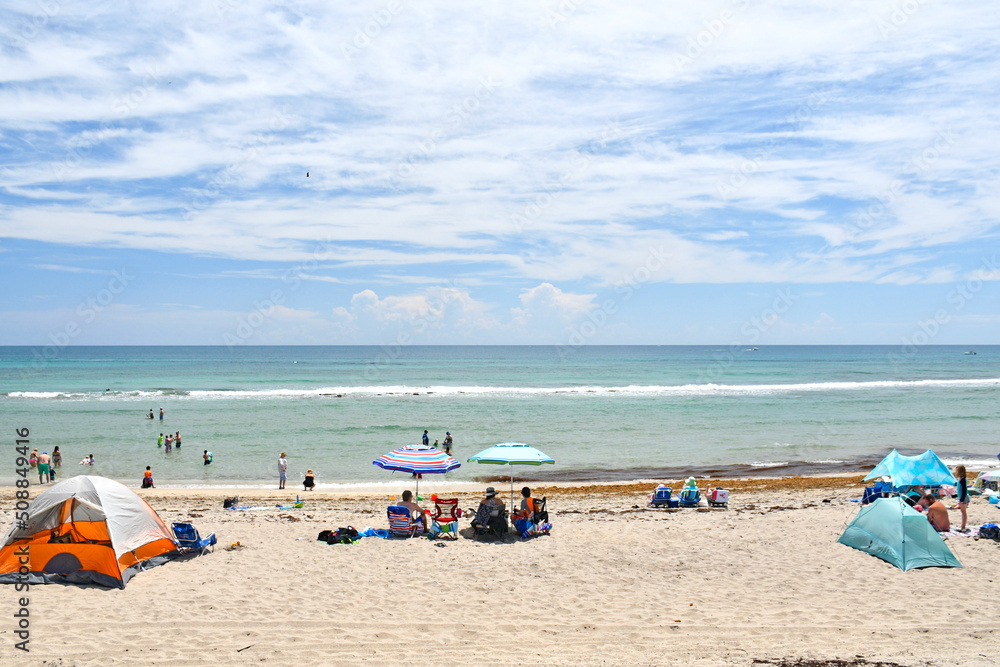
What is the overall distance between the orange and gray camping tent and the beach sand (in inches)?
10.9

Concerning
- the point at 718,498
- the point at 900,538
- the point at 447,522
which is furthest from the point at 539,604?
the point at 718,498

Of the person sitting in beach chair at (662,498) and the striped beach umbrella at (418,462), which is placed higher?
the striped beach umbrella at (418,462)

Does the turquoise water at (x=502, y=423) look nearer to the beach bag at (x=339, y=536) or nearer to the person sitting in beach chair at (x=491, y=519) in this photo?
the beach bag at (x=339, y=536)

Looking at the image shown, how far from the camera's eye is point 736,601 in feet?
28.5

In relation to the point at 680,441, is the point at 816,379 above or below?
above

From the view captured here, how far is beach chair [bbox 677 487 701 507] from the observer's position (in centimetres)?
1496

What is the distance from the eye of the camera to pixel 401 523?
471 inches

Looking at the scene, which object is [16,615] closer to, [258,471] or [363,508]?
[363,508]

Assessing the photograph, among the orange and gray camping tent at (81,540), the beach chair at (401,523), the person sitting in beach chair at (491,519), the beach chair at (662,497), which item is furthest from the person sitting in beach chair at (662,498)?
the orange and gray camping tent at (81,540)

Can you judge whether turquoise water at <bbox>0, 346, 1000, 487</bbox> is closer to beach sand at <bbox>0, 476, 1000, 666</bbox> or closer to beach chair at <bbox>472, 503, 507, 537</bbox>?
beach chair at <bbox>472, 503, 507, 537</bbox>

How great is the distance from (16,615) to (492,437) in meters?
22.1

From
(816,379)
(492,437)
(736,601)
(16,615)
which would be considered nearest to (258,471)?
(492,437)

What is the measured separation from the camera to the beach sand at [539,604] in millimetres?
7129

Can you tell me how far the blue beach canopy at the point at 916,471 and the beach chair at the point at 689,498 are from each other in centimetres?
375
